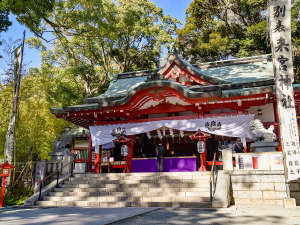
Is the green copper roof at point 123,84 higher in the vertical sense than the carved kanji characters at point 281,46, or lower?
higher

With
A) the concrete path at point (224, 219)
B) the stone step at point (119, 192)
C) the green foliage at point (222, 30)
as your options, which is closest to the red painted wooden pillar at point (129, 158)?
the stone step at point (119, 192)

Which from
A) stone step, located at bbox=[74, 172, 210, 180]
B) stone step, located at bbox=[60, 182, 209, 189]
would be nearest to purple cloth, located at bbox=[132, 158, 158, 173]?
stone step, located at bbox=[74, 172, 210, 180]

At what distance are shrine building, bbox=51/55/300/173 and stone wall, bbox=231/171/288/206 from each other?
193cm

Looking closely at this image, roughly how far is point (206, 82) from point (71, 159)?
7.73 metres

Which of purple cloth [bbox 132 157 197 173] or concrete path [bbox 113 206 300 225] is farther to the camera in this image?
purple cloth [bbox 132 157 197 173]

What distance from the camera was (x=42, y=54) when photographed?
2362cm

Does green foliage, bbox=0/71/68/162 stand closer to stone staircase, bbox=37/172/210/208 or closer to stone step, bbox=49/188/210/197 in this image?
stone step, bbox=49/188/210/197

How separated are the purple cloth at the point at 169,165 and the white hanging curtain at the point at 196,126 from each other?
1461mm

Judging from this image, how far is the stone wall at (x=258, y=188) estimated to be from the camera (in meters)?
8.21

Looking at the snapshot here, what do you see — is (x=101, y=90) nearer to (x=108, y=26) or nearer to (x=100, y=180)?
(x=108, y=26)

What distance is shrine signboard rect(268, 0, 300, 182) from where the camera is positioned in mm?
6883

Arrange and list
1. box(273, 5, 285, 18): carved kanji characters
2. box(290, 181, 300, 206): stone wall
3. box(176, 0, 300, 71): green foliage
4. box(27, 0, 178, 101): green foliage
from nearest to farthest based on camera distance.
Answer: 1. box(273, 5, 285, 18): carved kanji characters
2. box(290, 181, 300, 206): stone wall
3. box(27, 0, 178, 101): green foliage
4. box(176, 0, 300, 71): green foliage

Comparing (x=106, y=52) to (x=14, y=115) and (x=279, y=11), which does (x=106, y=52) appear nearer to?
(x=14, y=115)

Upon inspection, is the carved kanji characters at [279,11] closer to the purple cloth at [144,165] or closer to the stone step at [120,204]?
the stone step at [120,204]
